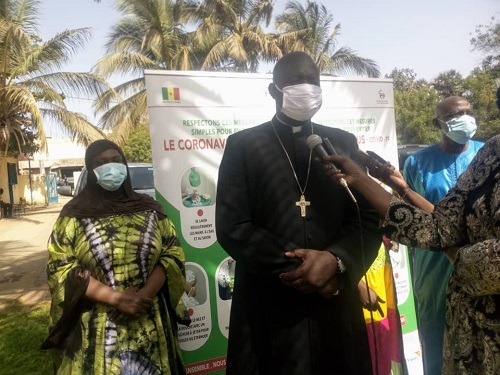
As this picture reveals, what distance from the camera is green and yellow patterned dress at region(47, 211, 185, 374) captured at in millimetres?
2303

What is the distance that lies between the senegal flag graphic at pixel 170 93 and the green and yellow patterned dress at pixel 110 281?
0.76 meters

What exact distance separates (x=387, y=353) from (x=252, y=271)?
1613 mm

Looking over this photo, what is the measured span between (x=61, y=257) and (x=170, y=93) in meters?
1.14

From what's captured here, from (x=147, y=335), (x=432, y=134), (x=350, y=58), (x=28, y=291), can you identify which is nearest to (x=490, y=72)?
(x=432, y=134)

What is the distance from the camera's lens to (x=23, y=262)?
9242 mm

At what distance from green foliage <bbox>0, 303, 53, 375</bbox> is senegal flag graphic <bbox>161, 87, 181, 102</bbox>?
9.11ft

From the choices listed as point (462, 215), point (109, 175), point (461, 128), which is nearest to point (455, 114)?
point (461, 128)

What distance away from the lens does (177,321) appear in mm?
2605

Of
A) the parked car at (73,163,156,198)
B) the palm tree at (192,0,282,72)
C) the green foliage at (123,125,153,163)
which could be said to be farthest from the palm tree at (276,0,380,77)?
the parked car at (73,163,156,198)

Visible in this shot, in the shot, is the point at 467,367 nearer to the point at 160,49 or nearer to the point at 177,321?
the point at 177,321

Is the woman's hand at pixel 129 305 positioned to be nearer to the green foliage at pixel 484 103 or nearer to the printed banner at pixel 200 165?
the printed banner at pixel 200 165

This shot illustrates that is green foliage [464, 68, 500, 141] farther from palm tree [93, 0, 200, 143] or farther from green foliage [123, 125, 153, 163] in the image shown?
green foliage [123, 125, 153, 163]

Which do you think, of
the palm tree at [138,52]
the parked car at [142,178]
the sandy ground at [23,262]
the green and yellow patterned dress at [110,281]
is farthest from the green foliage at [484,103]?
the green and yellow patterned dress at [110,281]

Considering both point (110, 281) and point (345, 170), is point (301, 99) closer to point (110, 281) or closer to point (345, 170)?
point (345, 170)
